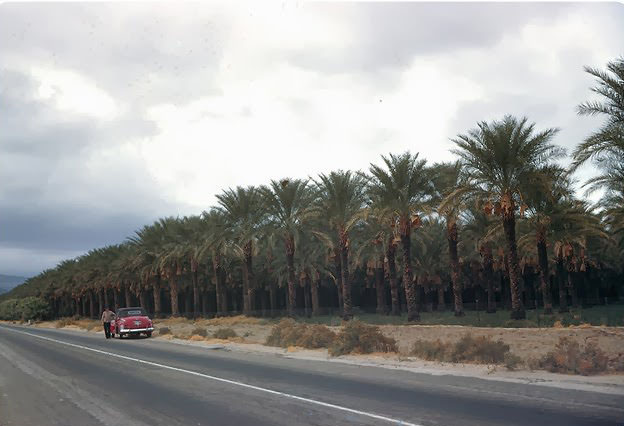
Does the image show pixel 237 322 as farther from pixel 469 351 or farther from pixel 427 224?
pixel 469 351

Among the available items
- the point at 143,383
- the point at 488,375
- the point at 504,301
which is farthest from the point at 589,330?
the point at 504,301

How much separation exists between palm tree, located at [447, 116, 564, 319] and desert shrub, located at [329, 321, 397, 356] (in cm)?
929

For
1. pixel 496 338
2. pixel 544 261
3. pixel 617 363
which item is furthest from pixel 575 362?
pixel 544 261

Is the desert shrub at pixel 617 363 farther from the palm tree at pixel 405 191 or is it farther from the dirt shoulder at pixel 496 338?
the palm tree at pixel 405 191

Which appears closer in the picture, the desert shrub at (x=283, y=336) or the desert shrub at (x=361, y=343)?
the desert shrub at (x=361, y=343)

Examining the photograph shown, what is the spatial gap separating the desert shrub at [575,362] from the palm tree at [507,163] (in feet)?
43.9

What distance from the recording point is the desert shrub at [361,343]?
2120 centimetres

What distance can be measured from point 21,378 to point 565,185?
92.7 ft

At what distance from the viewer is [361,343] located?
21312mm

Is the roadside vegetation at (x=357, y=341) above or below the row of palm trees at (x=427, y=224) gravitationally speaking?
below

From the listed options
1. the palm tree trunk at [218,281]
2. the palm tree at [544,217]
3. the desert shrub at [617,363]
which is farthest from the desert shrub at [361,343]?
the palm tree trunk at [218,281]

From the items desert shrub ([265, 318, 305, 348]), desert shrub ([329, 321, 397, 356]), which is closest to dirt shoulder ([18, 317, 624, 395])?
desert shrub ([329, 321, 397, 356])

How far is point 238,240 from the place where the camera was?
45.5 metres

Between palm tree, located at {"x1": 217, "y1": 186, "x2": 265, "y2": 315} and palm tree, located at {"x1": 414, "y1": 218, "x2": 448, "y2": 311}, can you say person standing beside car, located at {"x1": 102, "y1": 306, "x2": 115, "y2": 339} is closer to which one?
palm tree, located at {"x1": 217, "y1": 186, "x2": 265, "y2": 315}
